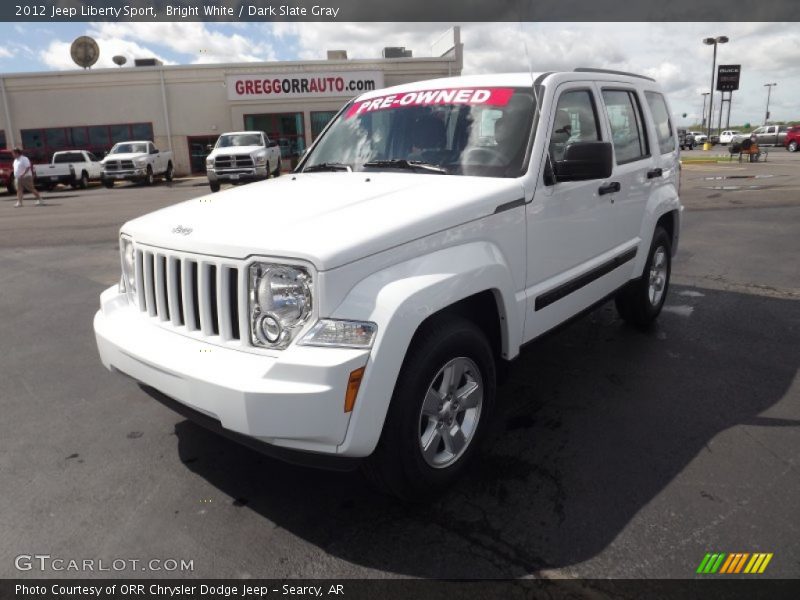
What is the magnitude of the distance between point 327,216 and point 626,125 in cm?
295

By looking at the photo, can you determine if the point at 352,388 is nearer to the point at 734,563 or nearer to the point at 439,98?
the point at 734,563

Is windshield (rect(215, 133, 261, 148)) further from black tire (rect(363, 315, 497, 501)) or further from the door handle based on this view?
black tire (rect(363, 315, 497, 501))

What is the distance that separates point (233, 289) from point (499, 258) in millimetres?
1292

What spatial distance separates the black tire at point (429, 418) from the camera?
2.63 metres

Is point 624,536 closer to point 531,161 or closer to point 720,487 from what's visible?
point 720,487

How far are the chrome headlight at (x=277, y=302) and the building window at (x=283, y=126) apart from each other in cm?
3354

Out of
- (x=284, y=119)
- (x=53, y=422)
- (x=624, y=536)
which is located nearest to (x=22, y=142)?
(x=284, y=119)

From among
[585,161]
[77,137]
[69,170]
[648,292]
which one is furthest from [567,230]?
[77,137]

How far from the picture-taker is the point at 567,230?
378 cm

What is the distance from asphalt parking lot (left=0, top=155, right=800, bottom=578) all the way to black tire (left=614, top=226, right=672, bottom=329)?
175 mm

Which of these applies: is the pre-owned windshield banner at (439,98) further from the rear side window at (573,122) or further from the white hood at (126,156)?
the white hood at (126,156)

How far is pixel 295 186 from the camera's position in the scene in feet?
11.9

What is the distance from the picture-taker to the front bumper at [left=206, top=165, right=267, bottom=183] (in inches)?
781

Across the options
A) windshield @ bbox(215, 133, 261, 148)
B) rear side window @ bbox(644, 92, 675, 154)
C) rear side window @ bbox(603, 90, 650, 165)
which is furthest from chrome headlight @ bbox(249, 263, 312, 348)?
windshield @ bbox(215, 133, 261, 148)
